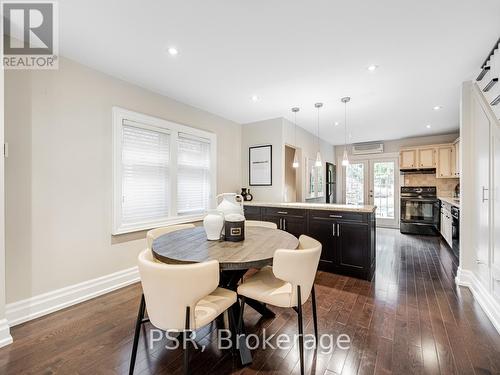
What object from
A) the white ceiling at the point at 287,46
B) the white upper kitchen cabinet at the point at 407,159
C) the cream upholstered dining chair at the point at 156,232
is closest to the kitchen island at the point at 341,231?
the white ceiling at the point at 287,46

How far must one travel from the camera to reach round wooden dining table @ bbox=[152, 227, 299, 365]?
1.48 meters

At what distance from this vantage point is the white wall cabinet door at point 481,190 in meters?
2.37

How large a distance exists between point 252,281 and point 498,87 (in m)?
2.88

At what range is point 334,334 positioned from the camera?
1.92 metres

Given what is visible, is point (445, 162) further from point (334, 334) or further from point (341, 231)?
point (334, 334)

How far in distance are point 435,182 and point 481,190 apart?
13.5ft

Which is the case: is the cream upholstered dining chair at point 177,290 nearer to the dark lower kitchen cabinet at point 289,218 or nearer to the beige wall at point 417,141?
the dark lower kitchen cabinet at point 289,218

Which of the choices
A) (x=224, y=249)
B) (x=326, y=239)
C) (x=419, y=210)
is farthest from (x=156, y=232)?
(x=419, y=210)

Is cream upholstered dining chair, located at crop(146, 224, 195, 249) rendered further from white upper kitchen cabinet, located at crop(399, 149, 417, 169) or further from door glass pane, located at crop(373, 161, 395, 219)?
door glass pane, located at crop(373, 161, 395, 219)

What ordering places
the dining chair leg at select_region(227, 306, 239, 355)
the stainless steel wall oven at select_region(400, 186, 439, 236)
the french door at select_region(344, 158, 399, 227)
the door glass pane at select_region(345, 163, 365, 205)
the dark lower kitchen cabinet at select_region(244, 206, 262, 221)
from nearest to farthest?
1. the dining chair leg at select_region(227, 306, 239, 355)
2. the dark lower kitchen cabinet at select_region(244, 206, 262, 221)
3. the stainless steel wall oven at select_region(400, 186, 439, 236)
4. the french door at select_region(344, 158, 399, 227)
5. the door glass pane at select_region(345, 163, 365, 205)

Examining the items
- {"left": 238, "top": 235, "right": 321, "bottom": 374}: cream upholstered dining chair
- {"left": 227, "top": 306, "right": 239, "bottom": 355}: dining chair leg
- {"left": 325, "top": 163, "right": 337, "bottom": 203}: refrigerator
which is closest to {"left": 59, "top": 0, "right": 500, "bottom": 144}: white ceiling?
{"left": 238, "top": 235, "right": 321, "bottom": 374}: cream upholstered dining chair

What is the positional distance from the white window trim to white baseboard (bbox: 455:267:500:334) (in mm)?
3585

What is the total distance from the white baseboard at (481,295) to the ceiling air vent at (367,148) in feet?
14.7

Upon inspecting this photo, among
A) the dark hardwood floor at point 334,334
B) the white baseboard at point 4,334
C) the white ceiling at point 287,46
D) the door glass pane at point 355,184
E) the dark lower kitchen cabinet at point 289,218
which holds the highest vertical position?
the white ceiling at point 287,46
